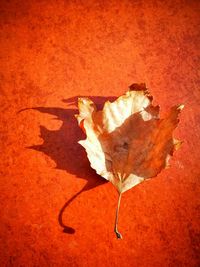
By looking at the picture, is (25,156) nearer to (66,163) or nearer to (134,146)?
(66,163)

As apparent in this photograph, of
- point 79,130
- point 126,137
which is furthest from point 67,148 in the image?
point 126,137

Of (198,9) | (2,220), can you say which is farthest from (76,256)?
(198,9)

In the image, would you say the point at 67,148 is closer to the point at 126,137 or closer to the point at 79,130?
the point at 79,130
